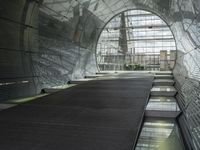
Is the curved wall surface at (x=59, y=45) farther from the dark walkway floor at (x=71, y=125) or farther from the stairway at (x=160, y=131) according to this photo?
the dark walkway floor at (x=71, y=125)

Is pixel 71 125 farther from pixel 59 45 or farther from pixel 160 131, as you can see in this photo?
pixel 59 45

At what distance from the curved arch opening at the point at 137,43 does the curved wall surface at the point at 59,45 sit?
475 inches

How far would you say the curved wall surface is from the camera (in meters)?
6.88

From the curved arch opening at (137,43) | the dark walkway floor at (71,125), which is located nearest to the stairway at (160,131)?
the dark walkway floor at (71,125)

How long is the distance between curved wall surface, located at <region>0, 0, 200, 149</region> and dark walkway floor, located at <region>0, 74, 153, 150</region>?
1048mm

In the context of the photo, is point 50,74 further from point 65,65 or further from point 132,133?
point 132,133

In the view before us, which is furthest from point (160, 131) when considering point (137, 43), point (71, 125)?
point (137, 43)

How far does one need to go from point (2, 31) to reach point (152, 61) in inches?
961

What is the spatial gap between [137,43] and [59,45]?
26918mm

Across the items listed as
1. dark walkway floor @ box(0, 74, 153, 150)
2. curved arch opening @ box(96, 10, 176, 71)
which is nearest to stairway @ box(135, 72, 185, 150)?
dark walkway floor @ box(0, 74, 153, 150)

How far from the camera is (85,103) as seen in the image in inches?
259

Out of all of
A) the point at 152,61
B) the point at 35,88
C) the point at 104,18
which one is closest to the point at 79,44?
the point at 104,18

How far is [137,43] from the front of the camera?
123ft

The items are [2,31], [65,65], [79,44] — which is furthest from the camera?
[79,44]
